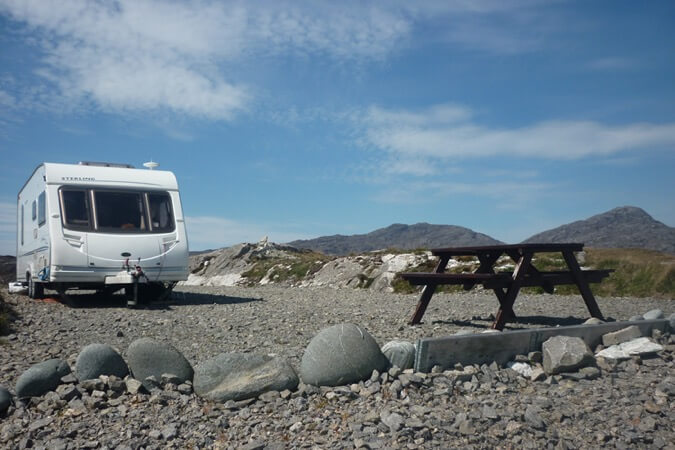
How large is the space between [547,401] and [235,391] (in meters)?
2.49

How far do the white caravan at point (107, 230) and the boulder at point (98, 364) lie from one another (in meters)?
6.69

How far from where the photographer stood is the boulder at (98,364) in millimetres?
5117

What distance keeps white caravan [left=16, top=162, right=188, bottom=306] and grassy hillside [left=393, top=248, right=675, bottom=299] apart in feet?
23.9

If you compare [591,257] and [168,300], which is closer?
[168,300]

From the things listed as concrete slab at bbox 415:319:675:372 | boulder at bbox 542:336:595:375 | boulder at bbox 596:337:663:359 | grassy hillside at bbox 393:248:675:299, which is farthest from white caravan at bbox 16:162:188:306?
boulder at bbox 596:337:663:359

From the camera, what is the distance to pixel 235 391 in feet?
15.7

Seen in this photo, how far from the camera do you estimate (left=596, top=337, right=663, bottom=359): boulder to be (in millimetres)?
5736

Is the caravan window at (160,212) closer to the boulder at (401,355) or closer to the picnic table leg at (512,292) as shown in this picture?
the picnic table leg at (512,292)

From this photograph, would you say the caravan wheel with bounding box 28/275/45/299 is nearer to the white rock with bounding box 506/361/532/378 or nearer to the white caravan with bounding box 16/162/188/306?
the white caravan with bounding box 16/162/188/306

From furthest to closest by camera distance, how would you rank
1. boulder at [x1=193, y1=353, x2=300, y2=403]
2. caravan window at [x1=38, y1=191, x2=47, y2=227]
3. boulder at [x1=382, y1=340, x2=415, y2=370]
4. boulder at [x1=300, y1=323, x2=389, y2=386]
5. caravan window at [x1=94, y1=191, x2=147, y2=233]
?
caravan window at [x1=38, y1=191, x2=47, y2=227] → caravan window at [x1=94, y1=191, x2=147, y2=233] → boulder at [x1=382, y1=340, x2=415, y2=370] → boulder at [x1=300, y1=323, x2=389, y2=386] → boulder at [x1=193, y1=353, x2=300, y2=403]

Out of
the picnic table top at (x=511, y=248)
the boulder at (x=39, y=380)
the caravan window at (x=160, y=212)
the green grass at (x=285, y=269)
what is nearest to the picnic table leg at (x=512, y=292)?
the picnic table top at (x=511, y=248)

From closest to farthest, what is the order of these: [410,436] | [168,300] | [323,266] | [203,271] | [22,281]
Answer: [410,436] < [168,300] < [22,281] < [323,266] < [203,271]

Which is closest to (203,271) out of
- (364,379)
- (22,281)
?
(22,281)

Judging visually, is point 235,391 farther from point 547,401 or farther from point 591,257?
point 591,257
